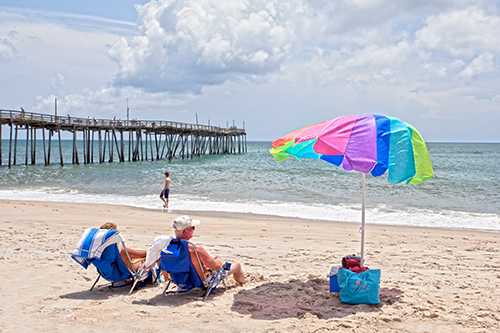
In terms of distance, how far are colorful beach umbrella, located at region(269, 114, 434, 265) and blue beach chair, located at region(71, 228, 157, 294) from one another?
202cm

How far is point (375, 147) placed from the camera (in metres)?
3.35

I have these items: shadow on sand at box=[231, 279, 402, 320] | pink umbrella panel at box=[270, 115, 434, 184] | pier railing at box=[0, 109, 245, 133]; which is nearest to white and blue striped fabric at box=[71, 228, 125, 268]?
shadow on sand at box=[231, 279, 402, 320]

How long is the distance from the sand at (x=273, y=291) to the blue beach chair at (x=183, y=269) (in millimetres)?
141

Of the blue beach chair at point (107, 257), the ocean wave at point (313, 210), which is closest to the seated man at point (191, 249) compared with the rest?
the blue beach chair at point (107, 257)

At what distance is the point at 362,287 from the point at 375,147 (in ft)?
4.47

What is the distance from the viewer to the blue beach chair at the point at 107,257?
3.86 m

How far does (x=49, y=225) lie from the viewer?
812 cm

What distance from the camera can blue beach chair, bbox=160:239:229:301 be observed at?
373cm

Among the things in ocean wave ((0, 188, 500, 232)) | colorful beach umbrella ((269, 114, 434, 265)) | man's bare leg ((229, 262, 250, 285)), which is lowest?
Result: ocean wave ((0, 188, 500, 232))

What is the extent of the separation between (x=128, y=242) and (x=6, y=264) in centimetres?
197

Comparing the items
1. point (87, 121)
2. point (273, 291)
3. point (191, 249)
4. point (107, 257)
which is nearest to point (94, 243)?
point (107, 257)

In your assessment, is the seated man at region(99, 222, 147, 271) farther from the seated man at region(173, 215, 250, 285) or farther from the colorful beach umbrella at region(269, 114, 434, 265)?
the colorful beach umbrella at region(269, 114, 434, 265)

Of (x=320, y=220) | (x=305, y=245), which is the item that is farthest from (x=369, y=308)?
(x=320, y=220)

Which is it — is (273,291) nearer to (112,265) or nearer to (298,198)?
(112,265)
